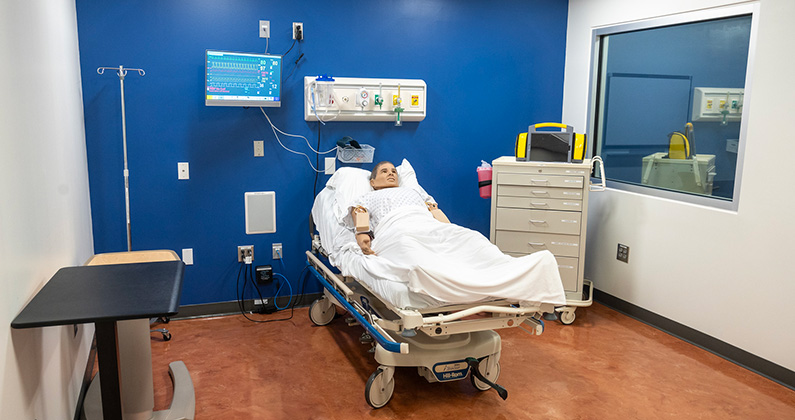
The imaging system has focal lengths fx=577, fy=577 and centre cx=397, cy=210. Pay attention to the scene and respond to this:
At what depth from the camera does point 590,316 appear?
14.1ft

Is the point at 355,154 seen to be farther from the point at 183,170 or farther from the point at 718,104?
the point at 718,104

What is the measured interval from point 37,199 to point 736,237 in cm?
364

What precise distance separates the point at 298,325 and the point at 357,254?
1095mm

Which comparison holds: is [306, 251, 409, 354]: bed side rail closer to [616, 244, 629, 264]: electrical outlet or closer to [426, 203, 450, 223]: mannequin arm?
[426, 203, 450, 223]: mannequin arm

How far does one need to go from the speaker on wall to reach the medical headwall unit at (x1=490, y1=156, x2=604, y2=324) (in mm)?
1616

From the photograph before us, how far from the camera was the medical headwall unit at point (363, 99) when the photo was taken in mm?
4102

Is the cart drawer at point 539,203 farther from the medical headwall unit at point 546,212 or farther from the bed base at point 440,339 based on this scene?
the bed base at point 440,339

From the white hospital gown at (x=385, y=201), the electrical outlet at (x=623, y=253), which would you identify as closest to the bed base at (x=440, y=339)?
the white hospital gown at (x=385, y=201)

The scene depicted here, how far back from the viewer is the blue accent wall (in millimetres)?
3801

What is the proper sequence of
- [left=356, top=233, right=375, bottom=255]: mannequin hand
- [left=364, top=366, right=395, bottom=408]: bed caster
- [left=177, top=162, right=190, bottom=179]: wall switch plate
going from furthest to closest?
[left=177, top=162, right=190, bottom=179]: wall switch plate → [left=356, top=233, right=375, bottom=255]: mannequin hand → [left=364, top=366, right=395, bottom=408]: bed caster

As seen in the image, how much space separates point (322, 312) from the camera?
4.00 m

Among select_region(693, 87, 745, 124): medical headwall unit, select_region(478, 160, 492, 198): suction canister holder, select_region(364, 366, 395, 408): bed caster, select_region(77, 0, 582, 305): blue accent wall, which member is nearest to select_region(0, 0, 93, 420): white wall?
select_region(77, 0, 582, 305): blue accent wall

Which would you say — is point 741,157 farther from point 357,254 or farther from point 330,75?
point 330,75

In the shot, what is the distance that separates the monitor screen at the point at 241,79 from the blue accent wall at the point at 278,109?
27cm
